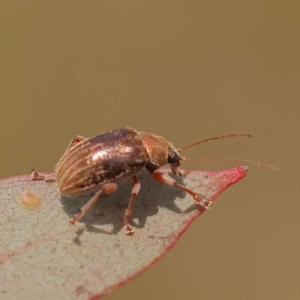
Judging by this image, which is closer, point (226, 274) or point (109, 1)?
point (226, 274)

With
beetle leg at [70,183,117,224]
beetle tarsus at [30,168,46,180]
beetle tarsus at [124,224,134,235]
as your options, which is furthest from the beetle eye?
beetle tarsus at [30,168,46,180]

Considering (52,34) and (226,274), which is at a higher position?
(52,34)

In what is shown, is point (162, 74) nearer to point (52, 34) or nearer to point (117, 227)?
point (52, 34)

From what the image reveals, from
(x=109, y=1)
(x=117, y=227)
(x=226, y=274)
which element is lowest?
(x=226, y=274)

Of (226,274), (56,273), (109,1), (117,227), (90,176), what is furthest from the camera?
(109,1)

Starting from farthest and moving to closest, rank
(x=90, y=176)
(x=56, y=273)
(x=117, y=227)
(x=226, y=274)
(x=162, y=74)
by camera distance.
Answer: (x=162, y=74)
(x=226, y=274)
(x=90, y=176)
(x=117, y=227)
(x=56, y=273)

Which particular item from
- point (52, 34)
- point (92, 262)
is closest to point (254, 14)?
point (52, 34)

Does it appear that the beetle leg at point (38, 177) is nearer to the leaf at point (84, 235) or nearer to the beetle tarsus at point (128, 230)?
the leaf at point (84, 235)
